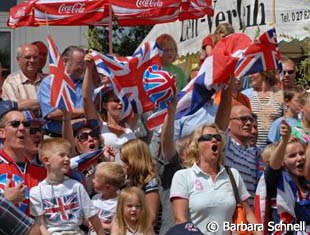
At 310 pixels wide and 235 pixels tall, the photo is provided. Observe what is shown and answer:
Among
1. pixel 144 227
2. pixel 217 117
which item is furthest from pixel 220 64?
pixel 144 227

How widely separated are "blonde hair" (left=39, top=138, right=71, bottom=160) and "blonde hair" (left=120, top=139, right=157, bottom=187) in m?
0.67

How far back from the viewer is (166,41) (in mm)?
10016

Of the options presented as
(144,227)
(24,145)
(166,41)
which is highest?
(166,41)

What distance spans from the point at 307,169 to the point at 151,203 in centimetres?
129

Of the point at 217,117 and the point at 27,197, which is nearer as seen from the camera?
the point at 27,197

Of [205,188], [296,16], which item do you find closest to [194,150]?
[205,188]

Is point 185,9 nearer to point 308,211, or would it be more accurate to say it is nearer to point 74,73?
point 74,73

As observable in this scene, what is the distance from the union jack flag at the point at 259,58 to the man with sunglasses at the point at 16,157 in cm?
216

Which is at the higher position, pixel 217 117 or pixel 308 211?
pixel 217 117

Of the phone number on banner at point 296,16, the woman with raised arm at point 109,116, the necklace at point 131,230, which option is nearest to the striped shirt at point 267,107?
the woman with raised arm at point 109,116

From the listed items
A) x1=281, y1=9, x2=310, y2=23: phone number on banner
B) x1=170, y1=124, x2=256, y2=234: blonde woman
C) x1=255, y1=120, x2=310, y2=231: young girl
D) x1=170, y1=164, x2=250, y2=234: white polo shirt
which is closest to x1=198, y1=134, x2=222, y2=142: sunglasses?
x1=170, y1=124, x2=256, y2=234: blonde woman

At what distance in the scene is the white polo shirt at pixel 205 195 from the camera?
7.20m

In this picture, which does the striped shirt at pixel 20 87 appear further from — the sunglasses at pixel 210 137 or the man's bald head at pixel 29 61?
the sunglasses at pixel 210 137

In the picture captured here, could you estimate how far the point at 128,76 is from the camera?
8828 mm
